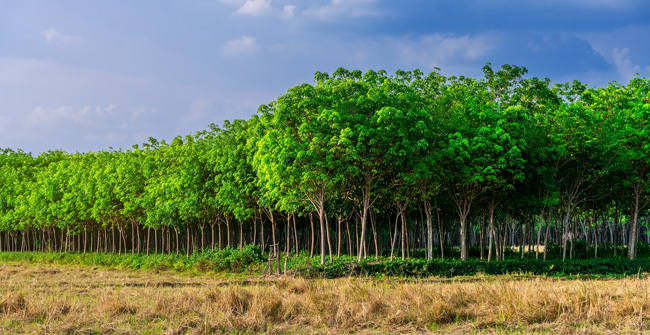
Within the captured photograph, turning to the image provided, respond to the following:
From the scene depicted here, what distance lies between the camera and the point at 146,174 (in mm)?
42406

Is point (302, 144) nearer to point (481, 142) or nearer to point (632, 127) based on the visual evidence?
point (481, 142)

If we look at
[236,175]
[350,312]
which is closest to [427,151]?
[236,175]

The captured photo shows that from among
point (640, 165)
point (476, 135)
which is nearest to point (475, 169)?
point (476, 135)

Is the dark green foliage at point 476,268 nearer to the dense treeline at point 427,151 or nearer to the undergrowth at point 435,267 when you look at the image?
the undergrowth at point 435,267

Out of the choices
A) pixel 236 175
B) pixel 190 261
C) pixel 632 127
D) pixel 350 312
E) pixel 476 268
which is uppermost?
pixel 632 127

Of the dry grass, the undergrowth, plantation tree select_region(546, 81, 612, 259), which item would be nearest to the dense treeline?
plantation tree select_region(546, 81, 612, 259)

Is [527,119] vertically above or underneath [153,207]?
above

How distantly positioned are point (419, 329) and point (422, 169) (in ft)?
51.3

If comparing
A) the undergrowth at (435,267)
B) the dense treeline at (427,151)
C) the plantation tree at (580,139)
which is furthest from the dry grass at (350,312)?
the plantation tree at (580,139)

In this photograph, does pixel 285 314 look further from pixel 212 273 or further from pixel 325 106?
pixel 212 273

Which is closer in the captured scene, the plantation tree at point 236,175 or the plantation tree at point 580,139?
the plantation tree at point 580,139

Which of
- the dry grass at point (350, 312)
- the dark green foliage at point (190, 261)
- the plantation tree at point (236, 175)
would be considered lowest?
the dark green foliage at point (190, 261)

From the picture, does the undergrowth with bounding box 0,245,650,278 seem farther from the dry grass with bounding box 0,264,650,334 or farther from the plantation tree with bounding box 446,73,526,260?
the dry grass with bounding box 0,264,650,334

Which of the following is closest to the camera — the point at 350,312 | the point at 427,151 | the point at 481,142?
the point at 350,312
